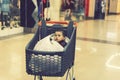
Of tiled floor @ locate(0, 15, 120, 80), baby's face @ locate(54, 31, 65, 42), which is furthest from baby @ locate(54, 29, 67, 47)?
tiled floor @ locate(0, 15, 120, 80)

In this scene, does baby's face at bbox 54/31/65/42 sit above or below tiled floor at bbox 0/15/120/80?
above

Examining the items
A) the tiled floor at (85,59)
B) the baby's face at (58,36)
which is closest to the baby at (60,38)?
the baby's face at (58,36)

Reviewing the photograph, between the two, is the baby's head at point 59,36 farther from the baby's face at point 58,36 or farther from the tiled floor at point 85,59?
the tiled floor at point 85,59

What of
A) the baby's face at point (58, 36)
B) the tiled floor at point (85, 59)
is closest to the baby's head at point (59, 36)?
the baby's face at point (58, 36)

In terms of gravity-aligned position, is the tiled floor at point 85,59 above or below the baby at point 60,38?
below

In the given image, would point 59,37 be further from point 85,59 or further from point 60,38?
point 85,59

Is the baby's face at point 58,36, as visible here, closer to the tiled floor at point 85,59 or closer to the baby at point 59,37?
the baby at point 59,37

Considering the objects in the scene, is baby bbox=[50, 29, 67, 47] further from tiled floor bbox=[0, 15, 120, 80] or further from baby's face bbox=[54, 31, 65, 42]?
tiled floor bbox=[0, 15, 120, 80]

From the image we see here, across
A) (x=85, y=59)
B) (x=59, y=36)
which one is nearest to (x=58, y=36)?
(x=59, y=36)

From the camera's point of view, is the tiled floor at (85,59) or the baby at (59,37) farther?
the tiled floor at (85,59)

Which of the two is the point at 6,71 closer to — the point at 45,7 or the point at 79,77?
the point at 79,77

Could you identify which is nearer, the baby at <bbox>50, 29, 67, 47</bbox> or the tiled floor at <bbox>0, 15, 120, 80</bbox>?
the baby at <bbox>50, 29, 67, 47</bbox>

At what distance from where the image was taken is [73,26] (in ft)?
9.98

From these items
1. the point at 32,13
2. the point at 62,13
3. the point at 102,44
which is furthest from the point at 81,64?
the point at 62,13
